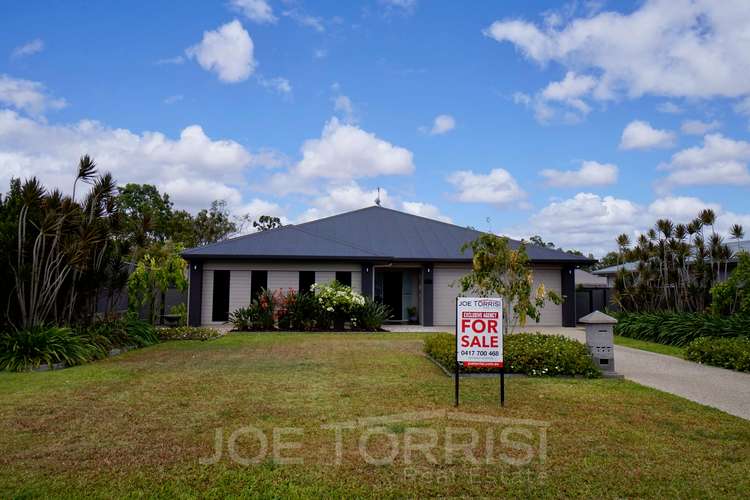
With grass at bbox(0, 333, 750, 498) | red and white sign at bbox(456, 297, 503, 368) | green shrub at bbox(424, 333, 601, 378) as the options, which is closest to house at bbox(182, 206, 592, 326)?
grass at bbox(0, 333, 750, 498)

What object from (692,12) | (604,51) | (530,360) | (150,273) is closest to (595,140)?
(604,51)

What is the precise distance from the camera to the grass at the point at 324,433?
12.9 ft

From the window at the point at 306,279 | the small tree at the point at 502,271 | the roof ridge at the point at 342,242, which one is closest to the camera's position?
the small tree at the point at 502,271

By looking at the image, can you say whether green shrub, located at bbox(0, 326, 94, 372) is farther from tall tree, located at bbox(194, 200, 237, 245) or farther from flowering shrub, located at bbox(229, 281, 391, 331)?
tall tree, located at bbox(194, 200, 237, 245)

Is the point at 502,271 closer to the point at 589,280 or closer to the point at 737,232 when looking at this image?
the point at 737,232

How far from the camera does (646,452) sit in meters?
4.75

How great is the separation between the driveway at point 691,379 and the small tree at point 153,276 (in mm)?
12001

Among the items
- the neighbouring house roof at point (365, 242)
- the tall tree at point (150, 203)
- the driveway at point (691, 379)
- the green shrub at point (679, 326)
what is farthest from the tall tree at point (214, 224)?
the driveway at point (691, 379)

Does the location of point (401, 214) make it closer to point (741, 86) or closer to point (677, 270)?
point (677, 270)

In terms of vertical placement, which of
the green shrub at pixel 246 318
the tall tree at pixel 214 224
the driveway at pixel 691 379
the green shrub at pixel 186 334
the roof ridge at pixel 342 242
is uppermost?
the tall tree at pixel 214 224

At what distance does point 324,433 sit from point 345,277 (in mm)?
14320

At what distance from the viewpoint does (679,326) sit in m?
14.2

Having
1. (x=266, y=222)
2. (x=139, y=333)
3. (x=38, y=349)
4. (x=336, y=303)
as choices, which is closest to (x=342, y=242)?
(x=336, y=303)

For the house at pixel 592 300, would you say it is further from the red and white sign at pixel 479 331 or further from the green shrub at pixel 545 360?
the red and white sign at pixel 479 331
